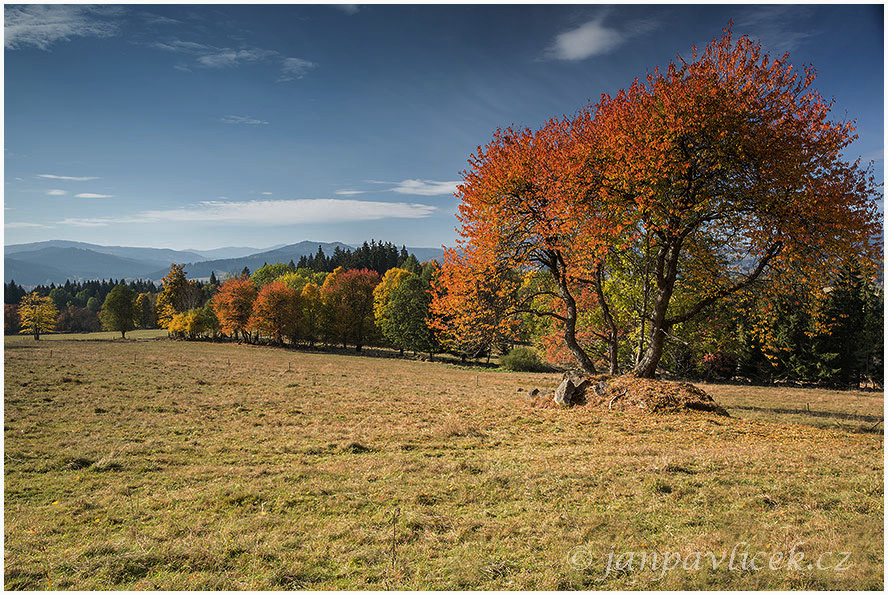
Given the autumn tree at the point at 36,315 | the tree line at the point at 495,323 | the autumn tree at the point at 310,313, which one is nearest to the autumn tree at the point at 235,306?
the tree line at the point at 495,323

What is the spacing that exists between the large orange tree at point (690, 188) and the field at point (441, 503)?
6249 mm

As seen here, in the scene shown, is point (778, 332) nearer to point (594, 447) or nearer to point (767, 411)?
point (767, 411)

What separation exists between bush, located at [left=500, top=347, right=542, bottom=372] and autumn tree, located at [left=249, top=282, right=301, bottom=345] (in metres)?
38.8

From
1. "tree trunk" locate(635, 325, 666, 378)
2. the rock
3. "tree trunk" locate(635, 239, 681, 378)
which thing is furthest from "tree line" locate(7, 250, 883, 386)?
the rock

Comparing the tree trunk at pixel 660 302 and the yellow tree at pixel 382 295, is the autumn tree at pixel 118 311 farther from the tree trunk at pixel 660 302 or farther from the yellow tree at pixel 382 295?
the tree trunk at pixel 660 302

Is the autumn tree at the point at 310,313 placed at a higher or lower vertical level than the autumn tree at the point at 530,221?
lower

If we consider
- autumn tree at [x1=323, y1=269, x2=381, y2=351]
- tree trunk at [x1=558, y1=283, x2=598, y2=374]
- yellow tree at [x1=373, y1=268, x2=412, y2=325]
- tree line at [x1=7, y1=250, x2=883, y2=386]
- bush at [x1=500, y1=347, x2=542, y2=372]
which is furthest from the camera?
autumn tree at [x1=323, y1=269, x2=381, y2=351]

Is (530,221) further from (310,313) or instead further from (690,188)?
(310,313)

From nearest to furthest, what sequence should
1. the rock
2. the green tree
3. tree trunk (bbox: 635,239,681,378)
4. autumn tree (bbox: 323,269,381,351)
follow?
tree trunk (bbox: 635,239,681,378) < the rock < the green tree < autumn tree (bbox: 323,269,381,351)

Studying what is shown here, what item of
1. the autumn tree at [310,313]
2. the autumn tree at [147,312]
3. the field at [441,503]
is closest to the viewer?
the field at [441,503]

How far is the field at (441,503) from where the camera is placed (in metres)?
5.94

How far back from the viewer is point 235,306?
7856 cm

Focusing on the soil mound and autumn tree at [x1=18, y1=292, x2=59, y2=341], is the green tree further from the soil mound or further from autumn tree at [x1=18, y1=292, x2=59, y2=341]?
autumn tree at [x1=18, y1=292, x2=59, y2=341]

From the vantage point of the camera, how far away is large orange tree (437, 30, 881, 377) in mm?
14945
